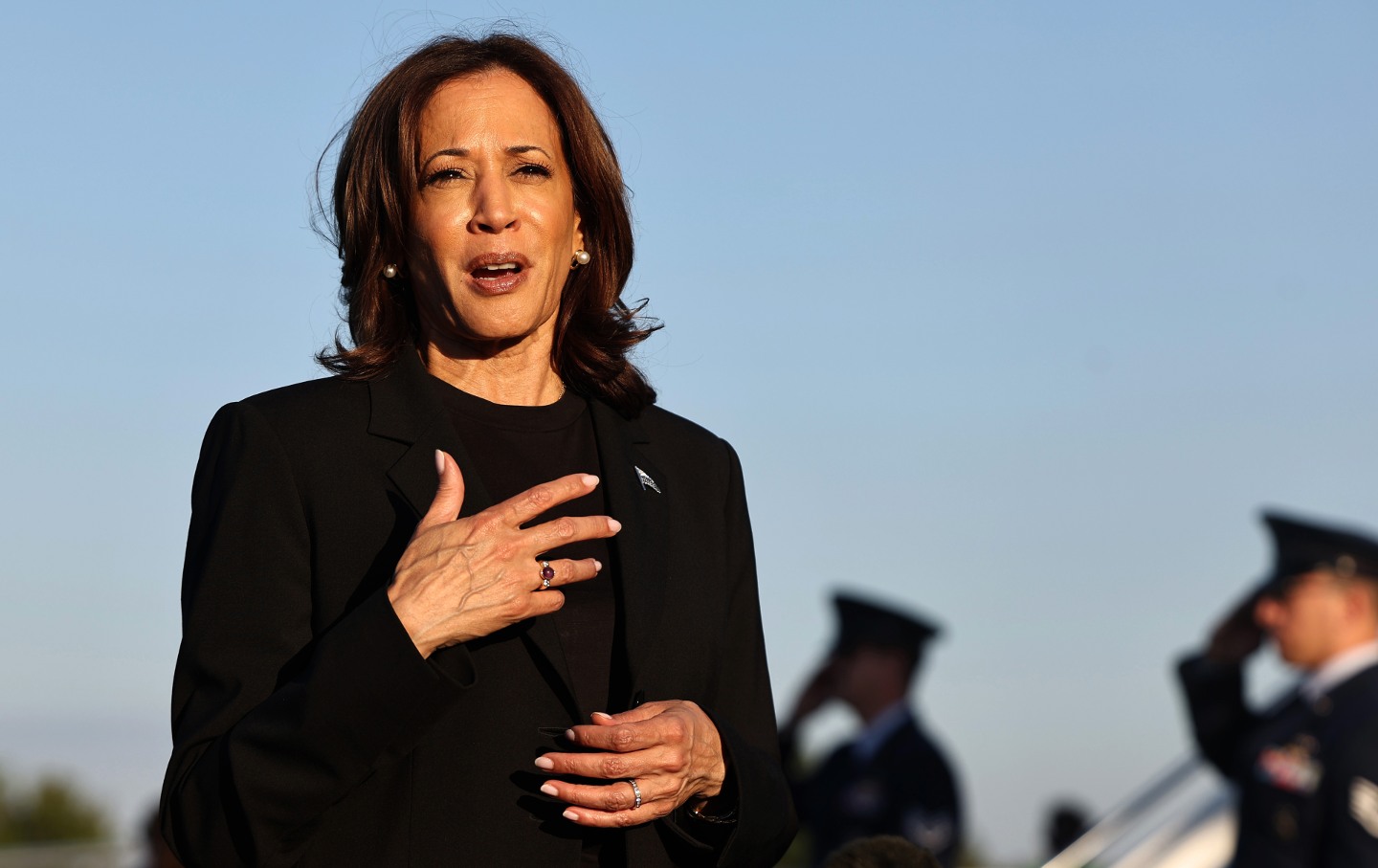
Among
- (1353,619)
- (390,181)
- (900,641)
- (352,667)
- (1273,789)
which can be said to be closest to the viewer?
(352,667)

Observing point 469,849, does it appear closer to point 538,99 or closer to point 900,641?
point 538,99

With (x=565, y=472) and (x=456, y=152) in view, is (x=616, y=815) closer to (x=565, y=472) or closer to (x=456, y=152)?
(x=565, y=472)

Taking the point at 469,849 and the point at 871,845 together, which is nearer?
the point at 469,849

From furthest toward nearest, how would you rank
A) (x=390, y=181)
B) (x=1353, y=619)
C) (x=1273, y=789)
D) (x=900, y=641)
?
(x=900, y=641) < (x=1353, y=619) < (x=1273, y=789) < (x=390, y=181)

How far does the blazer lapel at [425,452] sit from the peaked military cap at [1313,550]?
19.2 feet

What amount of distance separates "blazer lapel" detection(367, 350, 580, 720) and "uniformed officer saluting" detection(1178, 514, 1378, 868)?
473cm

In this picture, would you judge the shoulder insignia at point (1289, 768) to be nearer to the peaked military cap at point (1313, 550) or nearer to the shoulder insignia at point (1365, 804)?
the shoulder insignia at point (1365, 804)

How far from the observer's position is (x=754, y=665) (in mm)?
3121

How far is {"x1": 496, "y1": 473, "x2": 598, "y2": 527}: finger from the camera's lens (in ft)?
8.22

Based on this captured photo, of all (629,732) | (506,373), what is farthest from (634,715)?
(506,373)

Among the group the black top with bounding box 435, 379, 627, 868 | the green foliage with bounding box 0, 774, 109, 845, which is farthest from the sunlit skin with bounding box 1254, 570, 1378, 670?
the green foliage with bounding box 0, 774, 109, 845

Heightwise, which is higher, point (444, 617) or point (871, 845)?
point (444, 617)

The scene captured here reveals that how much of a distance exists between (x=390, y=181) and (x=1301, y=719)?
17.3ft

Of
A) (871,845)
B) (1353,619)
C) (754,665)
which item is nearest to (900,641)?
(1353,619)
